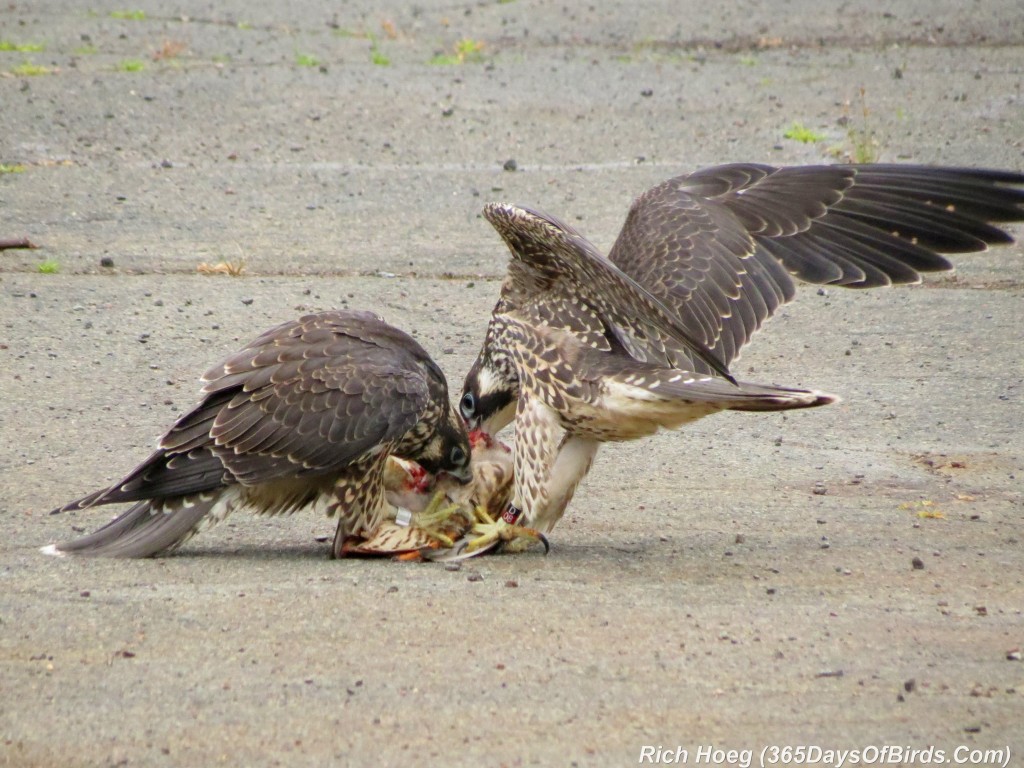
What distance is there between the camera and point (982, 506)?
559 centimetres

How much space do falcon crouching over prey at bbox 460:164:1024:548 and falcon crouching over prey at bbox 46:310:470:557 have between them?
438 millimetres

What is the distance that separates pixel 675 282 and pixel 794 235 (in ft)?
2.08

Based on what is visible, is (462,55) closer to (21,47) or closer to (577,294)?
(21,47)

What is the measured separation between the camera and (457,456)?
18.0ft

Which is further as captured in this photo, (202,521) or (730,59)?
(730,59)

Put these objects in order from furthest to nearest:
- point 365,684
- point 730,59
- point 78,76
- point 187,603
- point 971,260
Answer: point 730,59
point 78,76
point 971,260
point 187,603
point 365,684

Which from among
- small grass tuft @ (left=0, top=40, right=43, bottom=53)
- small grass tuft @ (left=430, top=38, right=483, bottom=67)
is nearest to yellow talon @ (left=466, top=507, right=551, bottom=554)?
small grass tuft @ (left=430, top=38, right=483, bottom=67)

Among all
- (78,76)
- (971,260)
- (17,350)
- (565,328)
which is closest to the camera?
(565,328)

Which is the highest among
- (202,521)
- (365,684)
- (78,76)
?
(365,684)

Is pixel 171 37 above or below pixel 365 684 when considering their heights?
below

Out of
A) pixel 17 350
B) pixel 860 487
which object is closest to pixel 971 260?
pixel 860 487

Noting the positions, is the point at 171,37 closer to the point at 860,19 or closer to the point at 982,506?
the point at 860,19

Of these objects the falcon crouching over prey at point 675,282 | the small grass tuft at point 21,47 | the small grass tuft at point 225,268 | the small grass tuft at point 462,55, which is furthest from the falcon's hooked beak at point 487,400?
the small grass tuft at point 21,47

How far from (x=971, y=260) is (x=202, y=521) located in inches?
225
